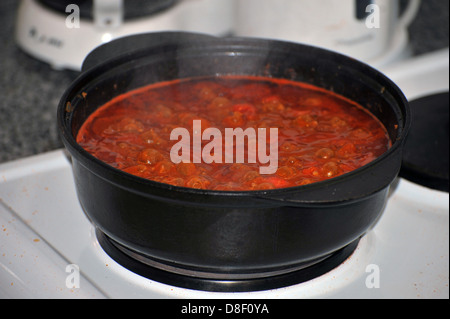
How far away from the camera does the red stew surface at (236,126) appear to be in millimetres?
814

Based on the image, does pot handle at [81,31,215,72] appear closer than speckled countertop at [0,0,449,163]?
Yes

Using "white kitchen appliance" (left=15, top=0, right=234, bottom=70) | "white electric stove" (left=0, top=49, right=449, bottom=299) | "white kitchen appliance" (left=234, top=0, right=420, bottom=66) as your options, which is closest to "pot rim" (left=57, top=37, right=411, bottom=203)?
"white electric stove" (left=0, top=49, right=449, bottom=299)

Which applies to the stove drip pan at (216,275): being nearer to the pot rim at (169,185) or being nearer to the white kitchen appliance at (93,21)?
the pot rim at (169,185)

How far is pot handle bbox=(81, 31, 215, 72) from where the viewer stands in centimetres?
97

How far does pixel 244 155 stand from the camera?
87 cm

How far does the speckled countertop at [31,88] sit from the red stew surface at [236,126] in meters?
0.34

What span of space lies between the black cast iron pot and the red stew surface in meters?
0.04

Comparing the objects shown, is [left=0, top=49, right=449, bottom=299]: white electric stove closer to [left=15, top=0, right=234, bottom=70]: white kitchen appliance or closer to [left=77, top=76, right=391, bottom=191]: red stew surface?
[left=77, top=76, right=391, bottom=191]: red stew surface

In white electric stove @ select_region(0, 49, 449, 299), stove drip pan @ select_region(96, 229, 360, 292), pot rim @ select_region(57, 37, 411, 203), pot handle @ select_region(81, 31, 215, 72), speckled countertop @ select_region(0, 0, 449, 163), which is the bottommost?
speckled countertop @ select_region(0, 0, 449, 163)

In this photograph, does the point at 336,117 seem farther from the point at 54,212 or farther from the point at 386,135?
the point at 54,212

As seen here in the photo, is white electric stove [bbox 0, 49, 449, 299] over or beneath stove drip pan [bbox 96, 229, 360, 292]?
beneath

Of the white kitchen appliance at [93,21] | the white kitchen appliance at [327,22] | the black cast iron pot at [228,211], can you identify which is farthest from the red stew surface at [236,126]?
the white kitchen appliance at [93,21]

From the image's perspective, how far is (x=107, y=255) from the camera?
87cm

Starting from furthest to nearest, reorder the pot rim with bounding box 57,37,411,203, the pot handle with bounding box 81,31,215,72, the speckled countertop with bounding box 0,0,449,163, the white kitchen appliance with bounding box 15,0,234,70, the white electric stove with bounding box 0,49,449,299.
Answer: the white kitchen appliance with bounding box 15,0,234,70
the speckled countertop with bounding box 0,0,449,163
the pot handle with bounding box 81,31,215,72
the white electric stove with bounding box 0,49,449,299
the pot rim with bounding box 57,37,411,203
